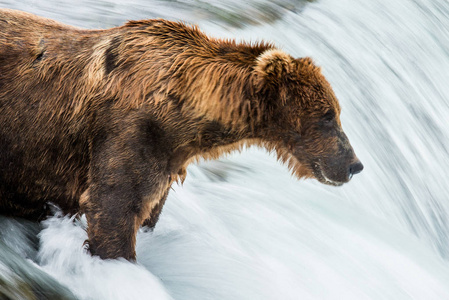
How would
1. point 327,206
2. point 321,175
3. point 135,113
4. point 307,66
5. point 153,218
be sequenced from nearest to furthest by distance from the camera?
1. point 135,113
2. point 307,66
3. point 321,175
4. point 153,218
5. point 327,206

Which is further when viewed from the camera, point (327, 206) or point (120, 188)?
point (327, 206)

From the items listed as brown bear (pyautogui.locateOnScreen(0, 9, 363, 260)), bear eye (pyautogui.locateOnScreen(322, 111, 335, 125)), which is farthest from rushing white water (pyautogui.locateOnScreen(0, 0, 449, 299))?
bear eye (pyautogui.locateOnScreen(322, 111, 335, 125))

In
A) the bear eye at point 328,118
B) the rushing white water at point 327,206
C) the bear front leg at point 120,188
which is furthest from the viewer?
the rushing white water at point 327,206

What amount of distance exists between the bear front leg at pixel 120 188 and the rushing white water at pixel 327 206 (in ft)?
0.55

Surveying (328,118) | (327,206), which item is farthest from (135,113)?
(327,206)

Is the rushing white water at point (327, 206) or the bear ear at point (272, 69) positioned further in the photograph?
the rushing white water at point (327, 206)

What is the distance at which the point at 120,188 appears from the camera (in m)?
3.59

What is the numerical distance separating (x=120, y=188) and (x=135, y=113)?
369mm

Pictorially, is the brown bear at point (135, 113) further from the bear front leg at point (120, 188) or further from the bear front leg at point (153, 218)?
the bear front leg at point (153, 218)

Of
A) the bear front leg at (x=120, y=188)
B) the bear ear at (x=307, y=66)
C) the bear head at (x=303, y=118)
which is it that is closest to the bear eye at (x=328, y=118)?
the bear head at (x=303, y=118)

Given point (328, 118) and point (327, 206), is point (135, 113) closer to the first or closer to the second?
point (328, 118)

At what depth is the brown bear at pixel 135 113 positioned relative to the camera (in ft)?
11.8

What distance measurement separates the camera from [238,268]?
4469mm

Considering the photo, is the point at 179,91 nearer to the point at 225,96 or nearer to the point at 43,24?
the point at 225,96
